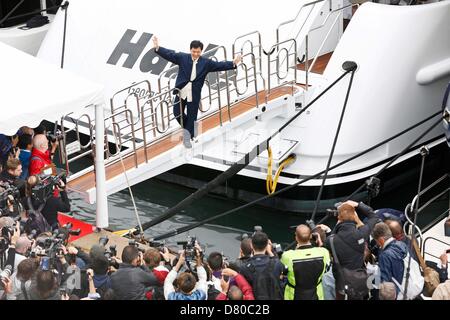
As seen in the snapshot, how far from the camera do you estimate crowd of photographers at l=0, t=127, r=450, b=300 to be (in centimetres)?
773

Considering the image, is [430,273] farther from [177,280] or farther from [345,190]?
[345,190]

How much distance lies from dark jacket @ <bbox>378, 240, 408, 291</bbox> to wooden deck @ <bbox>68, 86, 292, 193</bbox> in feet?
12.3

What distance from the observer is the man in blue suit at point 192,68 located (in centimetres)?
1088

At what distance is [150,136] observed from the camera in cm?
1348

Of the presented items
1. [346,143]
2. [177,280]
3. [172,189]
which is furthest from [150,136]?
[177,280]

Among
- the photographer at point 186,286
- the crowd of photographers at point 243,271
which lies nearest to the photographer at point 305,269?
the crowd of photographers at point 243,271

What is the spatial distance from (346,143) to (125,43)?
343 centimetres

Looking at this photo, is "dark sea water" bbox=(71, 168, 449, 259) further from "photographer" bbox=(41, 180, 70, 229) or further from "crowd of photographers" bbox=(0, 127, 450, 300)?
"crowd of photographers" bbox=(0, 127, 450, 300)

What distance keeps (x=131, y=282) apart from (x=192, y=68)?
3.66 meters

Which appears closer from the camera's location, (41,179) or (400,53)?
(41,179)

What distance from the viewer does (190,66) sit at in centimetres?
1092

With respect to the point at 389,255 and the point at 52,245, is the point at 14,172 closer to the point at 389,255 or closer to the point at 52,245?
the point at 52,245

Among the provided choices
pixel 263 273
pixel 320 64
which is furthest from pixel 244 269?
pixel 320 64

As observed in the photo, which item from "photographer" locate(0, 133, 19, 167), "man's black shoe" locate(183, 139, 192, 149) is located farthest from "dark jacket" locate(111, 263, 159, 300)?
"man's black shoe" locate(183, 139, 192, 149)
